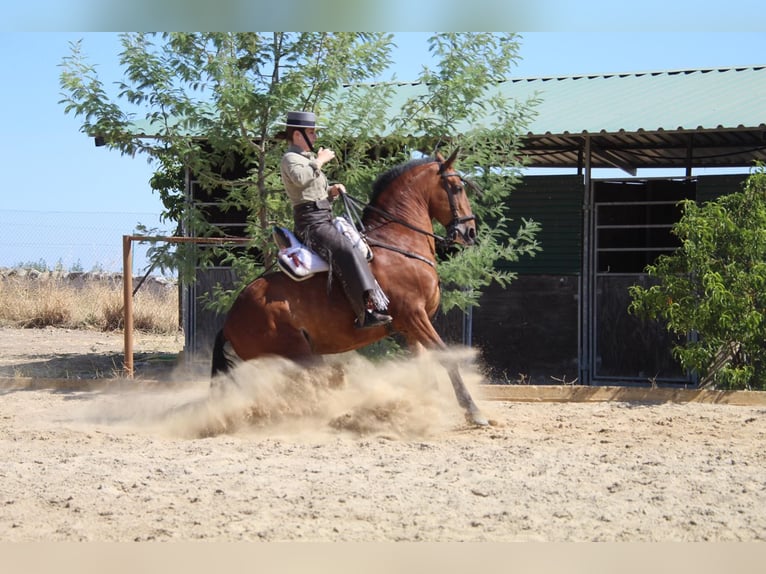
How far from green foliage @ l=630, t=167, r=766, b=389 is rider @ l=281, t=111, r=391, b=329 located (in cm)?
358

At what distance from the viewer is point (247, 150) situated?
980 centimetres

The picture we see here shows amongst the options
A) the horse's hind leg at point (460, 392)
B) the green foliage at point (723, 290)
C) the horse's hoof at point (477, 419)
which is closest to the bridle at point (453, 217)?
the horse's hind leg at point (460, 392)

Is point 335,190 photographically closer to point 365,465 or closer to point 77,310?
point 365,465

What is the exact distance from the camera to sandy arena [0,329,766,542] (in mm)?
4277

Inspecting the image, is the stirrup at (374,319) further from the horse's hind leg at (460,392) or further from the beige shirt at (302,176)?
the beige shirt at (302,176)

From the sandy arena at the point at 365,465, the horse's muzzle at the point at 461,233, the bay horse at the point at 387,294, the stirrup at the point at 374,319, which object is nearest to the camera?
the sandy arena at the point at 365,465

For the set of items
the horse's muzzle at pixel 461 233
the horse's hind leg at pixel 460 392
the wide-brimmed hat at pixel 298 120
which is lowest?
the horse's hind leg at pixel 460 392

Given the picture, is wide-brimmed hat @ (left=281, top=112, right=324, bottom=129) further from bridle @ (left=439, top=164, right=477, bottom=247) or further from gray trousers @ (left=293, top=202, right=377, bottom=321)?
bridle @ (left=439, top=164, right=477, bottom=247)

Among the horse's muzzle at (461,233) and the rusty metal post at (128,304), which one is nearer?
the horse's muzzle at (461,233)

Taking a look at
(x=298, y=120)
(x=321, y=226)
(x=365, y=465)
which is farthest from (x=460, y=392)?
(x=298, y=120)

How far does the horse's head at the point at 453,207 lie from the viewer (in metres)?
7.85

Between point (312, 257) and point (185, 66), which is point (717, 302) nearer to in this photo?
point (312, 257)

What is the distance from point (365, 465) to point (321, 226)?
221cm

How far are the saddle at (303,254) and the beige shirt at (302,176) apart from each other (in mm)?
277
